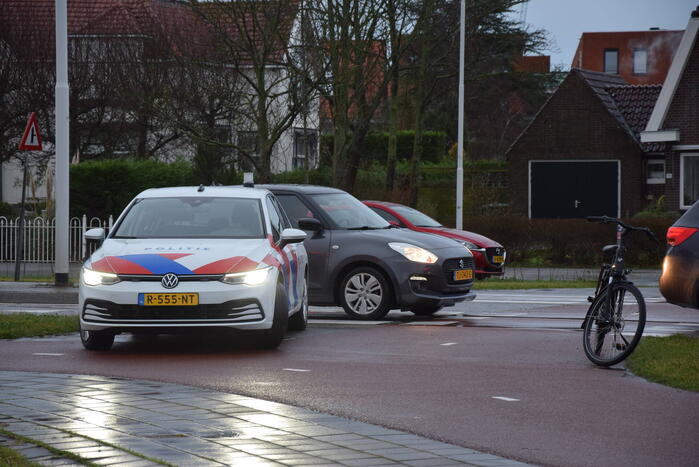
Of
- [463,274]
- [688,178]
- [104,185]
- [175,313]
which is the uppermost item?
[688,178]

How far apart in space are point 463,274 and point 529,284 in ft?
26.3

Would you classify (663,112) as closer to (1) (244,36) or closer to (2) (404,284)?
(1) (244,36)

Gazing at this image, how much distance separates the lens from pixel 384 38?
105 feet

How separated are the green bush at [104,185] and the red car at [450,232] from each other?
38.7 feet

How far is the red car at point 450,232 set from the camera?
69.9ft

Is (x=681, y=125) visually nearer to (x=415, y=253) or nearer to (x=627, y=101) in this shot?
(x=627, y=101)

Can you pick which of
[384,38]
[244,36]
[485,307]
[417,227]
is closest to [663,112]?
[384,38]

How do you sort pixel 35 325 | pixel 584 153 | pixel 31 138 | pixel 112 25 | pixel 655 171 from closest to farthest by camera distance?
→ pixel 35 325 → pixel 31 138 → pixel 112 25 → pixel 655 171 → pixel 584 153

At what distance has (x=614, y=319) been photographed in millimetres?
10445

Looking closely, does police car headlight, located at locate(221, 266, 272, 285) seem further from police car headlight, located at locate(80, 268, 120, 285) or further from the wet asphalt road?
police car headlight, located at locate(80, 268, 120, 285)

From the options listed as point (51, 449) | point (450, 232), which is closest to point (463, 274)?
point (450, 232)

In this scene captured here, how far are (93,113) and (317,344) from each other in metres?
30.6

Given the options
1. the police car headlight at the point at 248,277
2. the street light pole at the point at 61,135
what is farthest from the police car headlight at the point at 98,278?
the street light pole at the point at 61,135

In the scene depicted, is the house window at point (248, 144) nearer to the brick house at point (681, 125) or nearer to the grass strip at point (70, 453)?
the brick house at point (681, 125)
